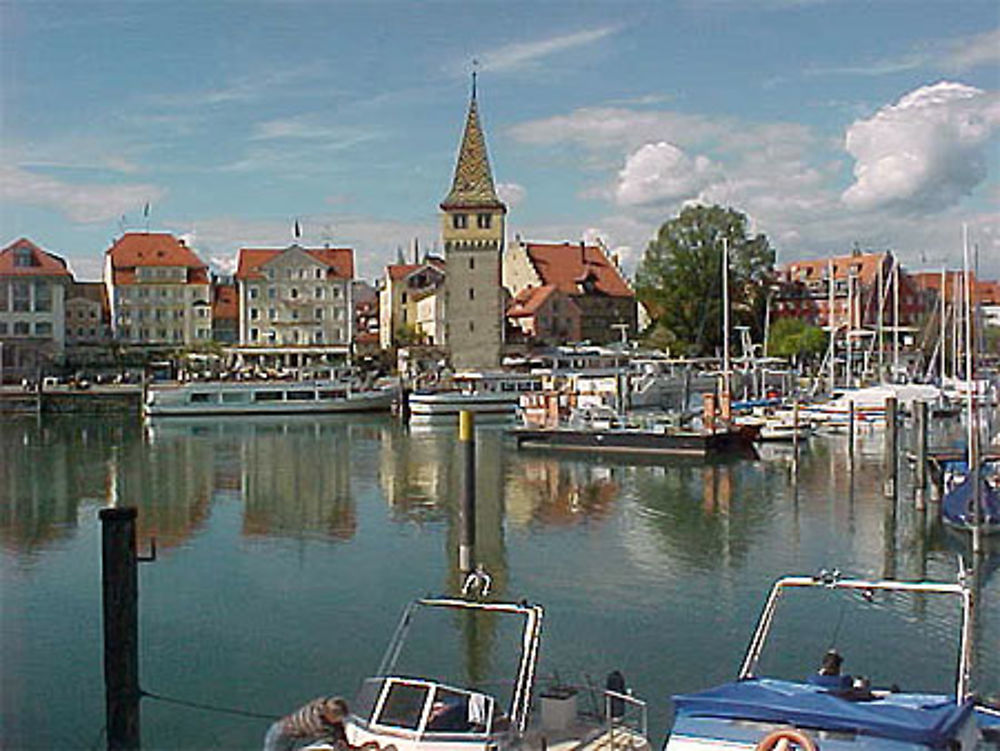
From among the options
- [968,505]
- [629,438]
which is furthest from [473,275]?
[968,505]

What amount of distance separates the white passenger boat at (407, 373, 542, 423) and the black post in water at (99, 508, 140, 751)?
51.9 metres

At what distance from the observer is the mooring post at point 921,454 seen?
32375 mm

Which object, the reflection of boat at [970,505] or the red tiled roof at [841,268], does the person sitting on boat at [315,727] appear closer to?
the reflection of boat at [970,505]

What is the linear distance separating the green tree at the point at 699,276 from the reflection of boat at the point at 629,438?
4099 cm

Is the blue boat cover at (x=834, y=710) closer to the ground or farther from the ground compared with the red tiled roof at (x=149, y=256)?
closer to the ground

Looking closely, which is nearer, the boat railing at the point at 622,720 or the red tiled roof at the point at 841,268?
the boat railing at the point at 622,720

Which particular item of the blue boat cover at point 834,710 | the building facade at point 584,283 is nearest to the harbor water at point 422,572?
the blue boat cover at point 834,710

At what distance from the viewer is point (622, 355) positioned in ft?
309

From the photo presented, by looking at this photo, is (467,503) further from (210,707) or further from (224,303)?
(224,303)

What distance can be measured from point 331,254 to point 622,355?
88.5 ft

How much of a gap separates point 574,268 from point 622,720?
342 ft

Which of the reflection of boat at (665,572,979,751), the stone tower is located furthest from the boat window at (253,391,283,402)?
the reflection of boat at (665,572,979,751)

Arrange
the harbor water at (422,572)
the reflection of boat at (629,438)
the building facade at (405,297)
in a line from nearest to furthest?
the harbor water at (422,572) < the reflection of boat at (629,438) < the building facade at (405,297)

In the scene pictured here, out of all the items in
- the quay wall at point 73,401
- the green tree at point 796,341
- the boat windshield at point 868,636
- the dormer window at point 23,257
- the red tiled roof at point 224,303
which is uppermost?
the dormer window at point 23,257
